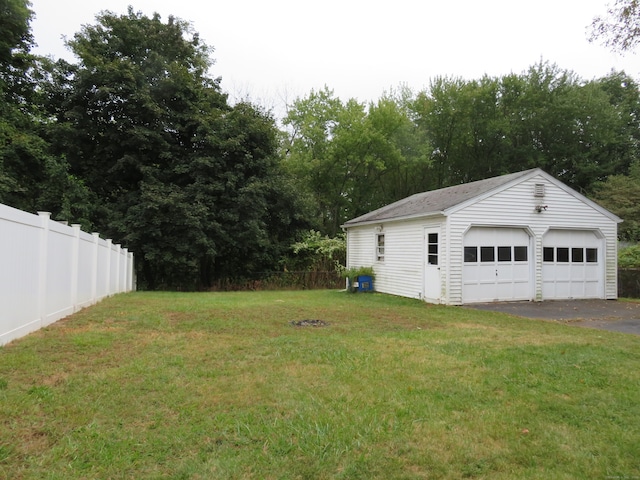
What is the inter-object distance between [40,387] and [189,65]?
2004 centimetres

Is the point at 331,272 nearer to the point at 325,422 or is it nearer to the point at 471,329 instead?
the point at 471,329

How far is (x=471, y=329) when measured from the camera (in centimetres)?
787

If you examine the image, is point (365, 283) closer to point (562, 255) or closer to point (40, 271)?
point (562, 255)

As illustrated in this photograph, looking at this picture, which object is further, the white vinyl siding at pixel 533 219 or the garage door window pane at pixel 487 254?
the garage door window pane at pixel 487 254

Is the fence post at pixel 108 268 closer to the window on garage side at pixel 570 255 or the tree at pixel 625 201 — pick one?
the window on garage side at pixel 570 255

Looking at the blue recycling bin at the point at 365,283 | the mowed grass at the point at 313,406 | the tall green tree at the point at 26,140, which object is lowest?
the mowed grass at the point at 313,406

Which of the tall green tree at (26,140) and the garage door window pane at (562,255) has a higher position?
the tall green tree at (26,140)

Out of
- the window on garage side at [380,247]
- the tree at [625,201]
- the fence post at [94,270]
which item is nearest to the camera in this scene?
the fence post at [94,270]

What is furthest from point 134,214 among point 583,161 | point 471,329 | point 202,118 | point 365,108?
point 583,161

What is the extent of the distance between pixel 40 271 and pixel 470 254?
10621 millimetres

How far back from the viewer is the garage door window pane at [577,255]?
13.6m

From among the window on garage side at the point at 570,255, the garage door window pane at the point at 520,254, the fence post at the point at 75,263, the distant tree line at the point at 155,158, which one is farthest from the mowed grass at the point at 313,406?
the distant tree line at the point at 155,158

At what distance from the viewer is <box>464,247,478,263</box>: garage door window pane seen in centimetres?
1230

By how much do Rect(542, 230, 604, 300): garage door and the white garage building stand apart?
32 mm
